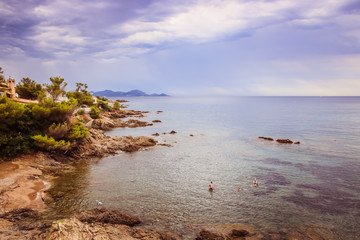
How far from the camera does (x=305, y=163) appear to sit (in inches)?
1420

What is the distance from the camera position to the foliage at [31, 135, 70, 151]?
31.3 m

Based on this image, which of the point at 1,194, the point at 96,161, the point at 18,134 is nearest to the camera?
the point at 1,194

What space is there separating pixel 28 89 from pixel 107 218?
63312 mm

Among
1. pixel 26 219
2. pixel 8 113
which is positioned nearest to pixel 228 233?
pixel 26 219

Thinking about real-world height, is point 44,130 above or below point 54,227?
above

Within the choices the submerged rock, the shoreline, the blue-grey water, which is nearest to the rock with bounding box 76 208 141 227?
the shoreline

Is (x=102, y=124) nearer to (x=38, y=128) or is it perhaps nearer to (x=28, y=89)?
(x=28, y=89)

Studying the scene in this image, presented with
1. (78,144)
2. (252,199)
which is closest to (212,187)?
(252,199)

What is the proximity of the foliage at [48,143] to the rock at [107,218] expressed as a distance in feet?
58.5

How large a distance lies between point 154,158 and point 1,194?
22.1 metres

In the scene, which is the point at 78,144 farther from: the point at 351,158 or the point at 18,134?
the point at 351,158

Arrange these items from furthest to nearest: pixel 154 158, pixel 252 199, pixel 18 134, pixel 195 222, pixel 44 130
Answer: pixel 154 158
pixel 44 130
pixel 18 134
pixel 252 199
pixel 195 222

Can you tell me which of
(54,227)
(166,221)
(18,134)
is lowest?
(166,221)

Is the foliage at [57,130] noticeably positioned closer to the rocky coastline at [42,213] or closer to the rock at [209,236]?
the rocky coastline at [42,213]
